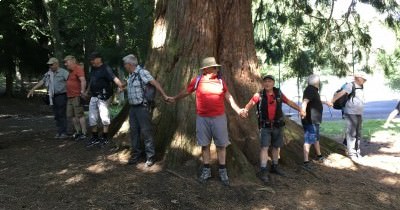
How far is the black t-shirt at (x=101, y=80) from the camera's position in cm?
795

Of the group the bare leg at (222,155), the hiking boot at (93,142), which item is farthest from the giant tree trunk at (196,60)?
the hiking boot at (93,142)

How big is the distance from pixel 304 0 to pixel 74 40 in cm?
2001

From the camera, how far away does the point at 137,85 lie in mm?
6883

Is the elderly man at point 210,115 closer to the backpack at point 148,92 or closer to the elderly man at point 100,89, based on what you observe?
the backpack at point 148,92

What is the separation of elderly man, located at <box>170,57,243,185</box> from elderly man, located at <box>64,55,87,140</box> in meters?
3.46

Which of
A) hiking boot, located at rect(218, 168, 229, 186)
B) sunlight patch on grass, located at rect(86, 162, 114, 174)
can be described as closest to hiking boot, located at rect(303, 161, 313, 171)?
hiking boot, located at rect(218, 168, 229, 186)

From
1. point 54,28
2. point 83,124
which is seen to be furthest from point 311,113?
point 54,28

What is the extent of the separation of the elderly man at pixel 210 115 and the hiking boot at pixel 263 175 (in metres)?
0.60

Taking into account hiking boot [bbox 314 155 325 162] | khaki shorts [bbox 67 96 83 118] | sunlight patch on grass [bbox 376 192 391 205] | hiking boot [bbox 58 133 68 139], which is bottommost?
sunlight patch on grass [bbox 376 192 391 205]

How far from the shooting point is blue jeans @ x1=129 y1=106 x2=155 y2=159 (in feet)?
22.2

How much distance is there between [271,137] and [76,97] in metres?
4.22

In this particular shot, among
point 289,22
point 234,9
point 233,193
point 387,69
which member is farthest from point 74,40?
point 233,193

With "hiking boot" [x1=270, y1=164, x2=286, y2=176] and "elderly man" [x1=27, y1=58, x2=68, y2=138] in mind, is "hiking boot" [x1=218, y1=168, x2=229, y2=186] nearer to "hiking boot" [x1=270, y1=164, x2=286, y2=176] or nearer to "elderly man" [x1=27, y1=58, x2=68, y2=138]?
"hiking boot" [x1=270, y1=164, x2=286, y2=176]

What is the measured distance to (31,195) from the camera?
575cm
